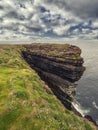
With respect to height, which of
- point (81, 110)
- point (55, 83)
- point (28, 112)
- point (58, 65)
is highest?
point (28, 112)

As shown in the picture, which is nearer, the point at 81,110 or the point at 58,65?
the point at 58,65

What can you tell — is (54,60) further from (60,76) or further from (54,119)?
(54,119)

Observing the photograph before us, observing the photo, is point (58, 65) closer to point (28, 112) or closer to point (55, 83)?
point (55, 83)

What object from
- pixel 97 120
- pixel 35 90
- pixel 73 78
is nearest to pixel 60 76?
pixel 73 78

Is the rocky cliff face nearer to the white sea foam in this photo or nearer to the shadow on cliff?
the shadow on cliff

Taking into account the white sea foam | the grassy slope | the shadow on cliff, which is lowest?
the white sea foam

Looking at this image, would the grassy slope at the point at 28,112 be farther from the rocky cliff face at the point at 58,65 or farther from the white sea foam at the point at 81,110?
the white sea foam at the point at 81,110

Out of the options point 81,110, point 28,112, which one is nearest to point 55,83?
point 81,110

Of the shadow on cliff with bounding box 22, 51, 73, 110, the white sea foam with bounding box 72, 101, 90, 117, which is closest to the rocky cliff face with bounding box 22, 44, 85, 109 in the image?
the shadow on cliff with bounding box 22, 51, 73, 110

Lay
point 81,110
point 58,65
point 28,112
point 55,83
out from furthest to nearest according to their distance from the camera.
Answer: point 81,110 → point 58,65 → point 55,83 → point 28,112
